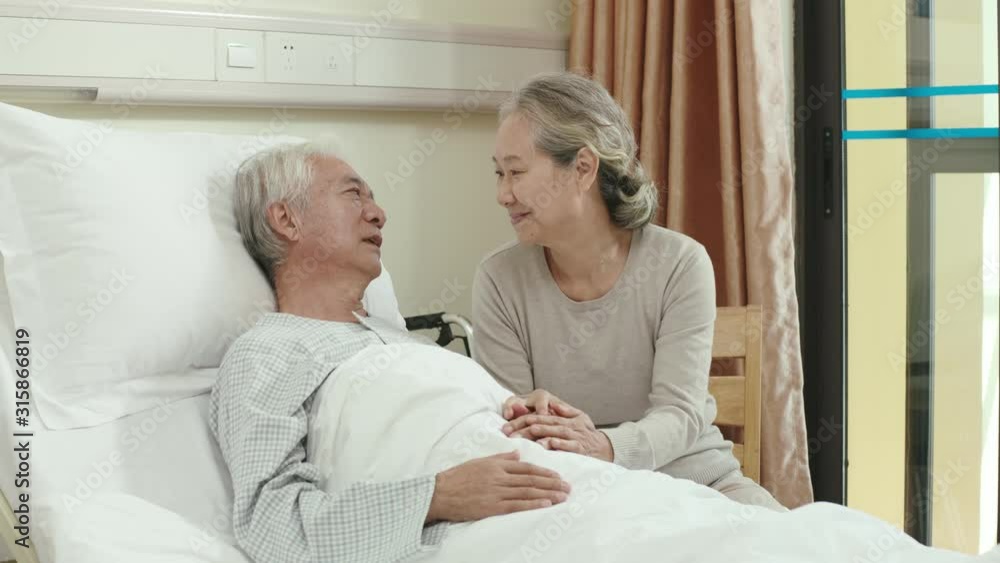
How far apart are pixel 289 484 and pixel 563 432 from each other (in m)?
0.44

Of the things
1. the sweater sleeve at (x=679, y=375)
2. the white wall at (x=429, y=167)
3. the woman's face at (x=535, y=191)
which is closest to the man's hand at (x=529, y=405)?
the sweater sleeve at (x=679, y=375)

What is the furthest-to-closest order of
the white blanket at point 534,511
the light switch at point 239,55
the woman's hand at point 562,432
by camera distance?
the light switch at point 239,55
the woman's hand at point 562,432
the white blanket at point 534,511

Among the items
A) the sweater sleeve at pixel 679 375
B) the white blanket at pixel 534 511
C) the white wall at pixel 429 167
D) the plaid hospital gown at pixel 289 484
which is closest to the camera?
the white blanket at pixel 534 511

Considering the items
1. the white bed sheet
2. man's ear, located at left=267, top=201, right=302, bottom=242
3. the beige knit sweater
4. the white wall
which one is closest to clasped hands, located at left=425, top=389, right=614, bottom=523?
the white bed sheet

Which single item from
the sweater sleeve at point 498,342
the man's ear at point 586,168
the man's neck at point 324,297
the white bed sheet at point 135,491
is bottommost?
the white bed sheet at point 135,491

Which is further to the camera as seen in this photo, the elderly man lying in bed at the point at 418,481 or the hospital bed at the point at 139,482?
the hospital bed at the point at 139,482

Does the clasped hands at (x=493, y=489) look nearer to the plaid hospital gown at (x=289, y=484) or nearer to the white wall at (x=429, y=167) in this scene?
the plaid hospital gown at (x=289, y=484)

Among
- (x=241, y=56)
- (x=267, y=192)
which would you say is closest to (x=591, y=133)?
(x=267, y=192)

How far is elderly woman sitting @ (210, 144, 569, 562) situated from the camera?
1498 mm

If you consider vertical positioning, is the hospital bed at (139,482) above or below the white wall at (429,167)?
below

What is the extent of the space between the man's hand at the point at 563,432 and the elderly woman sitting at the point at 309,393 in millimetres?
139

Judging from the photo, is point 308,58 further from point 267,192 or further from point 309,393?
point 309,393

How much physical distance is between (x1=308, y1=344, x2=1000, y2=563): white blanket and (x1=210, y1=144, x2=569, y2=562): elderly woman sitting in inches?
1.6

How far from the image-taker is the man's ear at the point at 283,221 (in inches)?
77.7
